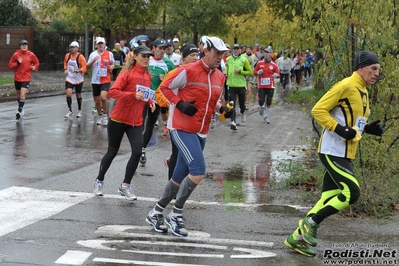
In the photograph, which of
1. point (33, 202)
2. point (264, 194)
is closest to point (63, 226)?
point (33, 202)

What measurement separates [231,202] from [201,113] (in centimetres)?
203

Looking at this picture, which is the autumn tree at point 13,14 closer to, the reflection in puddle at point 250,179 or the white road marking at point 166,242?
the reflection in puddle at point 250,179

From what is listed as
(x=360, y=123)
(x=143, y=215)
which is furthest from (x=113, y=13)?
(x=360, y=123)

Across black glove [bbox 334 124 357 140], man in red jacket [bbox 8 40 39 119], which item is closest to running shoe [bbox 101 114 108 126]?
man in red jacket [bbox 8 40 39 119]

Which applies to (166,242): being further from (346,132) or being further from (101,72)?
(101,72)

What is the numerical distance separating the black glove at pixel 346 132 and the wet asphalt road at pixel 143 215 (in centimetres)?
108

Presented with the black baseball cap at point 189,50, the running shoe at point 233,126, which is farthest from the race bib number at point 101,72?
the black baseball cap at point 189,50

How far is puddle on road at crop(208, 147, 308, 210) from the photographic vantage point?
9.35 m

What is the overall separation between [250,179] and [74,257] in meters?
4.85

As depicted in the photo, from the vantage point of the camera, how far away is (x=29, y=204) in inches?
334

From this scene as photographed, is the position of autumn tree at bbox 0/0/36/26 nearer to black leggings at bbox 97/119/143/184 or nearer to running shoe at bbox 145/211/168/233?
black leggings at bbox 97/119/143/184

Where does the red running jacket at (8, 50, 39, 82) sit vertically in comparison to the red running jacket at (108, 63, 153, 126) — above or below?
below

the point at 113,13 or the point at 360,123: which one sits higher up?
the point at 113,13

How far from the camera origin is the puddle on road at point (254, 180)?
935 centimetres
